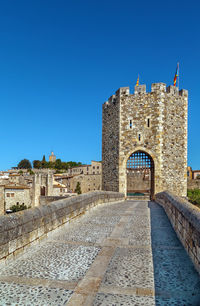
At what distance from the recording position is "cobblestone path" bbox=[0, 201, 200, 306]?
2.56m

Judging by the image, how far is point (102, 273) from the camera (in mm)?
3201

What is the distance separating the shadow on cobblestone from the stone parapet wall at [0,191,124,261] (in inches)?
87.0

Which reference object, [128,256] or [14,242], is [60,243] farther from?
[128,256]

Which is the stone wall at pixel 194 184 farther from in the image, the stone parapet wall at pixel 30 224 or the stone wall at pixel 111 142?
the stone parapet wall at pixel 30 224

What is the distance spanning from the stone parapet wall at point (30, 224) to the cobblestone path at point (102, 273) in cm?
18

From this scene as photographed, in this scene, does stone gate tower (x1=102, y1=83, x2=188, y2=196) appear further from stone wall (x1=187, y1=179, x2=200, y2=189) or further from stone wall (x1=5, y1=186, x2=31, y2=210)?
stone wall (x1=5, y1=186, x2=31, y2=210)

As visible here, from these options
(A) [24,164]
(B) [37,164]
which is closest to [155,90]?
(B) [37,164]

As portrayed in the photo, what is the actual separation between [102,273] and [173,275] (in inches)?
38.6

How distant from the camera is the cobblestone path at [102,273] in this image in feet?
8.39

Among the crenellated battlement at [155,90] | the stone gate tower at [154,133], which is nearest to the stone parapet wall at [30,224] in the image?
the stone gate tower at [154,133]

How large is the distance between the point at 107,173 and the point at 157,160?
13.9 feet

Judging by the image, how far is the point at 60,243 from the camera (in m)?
4.65

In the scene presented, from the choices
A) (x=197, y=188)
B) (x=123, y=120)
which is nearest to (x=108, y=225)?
(x=123, y=120)

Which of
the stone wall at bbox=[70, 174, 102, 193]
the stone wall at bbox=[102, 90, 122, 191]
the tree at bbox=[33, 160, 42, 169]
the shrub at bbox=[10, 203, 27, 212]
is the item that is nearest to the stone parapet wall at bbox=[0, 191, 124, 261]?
the stone wall at bbox=[102, 90, 122, 191]
